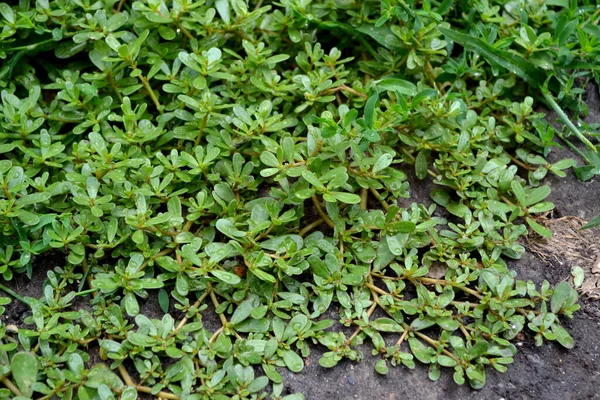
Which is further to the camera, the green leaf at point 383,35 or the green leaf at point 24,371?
the green leaf at point 383,35

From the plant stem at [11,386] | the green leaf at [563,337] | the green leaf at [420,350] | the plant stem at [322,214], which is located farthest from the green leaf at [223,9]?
the green leaf at [563,337]

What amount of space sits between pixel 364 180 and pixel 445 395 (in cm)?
73

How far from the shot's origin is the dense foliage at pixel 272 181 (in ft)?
7.06

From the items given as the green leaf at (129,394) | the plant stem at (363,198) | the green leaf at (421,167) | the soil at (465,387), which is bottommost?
the soil at (465,387)

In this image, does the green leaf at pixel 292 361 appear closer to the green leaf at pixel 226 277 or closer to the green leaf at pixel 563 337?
the green leaf at pixel 226 277

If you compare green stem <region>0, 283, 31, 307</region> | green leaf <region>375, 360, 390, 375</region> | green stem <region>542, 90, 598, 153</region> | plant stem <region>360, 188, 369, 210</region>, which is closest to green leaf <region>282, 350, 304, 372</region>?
green leaf <region>375, 360, 390, 375</region>

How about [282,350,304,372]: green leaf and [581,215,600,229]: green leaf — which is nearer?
[282,350,304,372]: green leaf

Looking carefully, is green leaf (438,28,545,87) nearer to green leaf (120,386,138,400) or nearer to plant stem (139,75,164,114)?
plant stem (139,75,164,114)

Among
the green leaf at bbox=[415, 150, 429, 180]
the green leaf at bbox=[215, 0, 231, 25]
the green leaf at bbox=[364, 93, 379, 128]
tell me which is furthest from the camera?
the green leaf at bbox=[215, 0, 231, 25]

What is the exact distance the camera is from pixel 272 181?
250 centimetres

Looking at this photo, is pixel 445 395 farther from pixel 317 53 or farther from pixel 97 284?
pixel 317 53

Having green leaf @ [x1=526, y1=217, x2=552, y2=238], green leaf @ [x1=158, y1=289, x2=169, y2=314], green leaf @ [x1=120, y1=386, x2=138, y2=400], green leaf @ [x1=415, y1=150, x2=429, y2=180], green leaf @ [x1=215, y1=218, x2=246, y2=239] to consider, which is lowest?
green leaf @ [x1=526, y1=217, x2=552, y2=238]

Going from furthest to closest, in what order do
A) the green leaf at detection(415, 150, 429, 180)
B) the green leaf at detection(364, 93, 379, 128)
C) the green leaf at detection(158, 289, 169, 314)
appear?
the green leaf at detection(415, 150, 429, 180) < the green leaf at detection(364, 93, 379, 128) < the green leaf at detection(158, 289, 169, 314)

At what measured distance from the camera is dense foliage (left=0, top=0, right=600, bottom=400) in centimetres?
215
